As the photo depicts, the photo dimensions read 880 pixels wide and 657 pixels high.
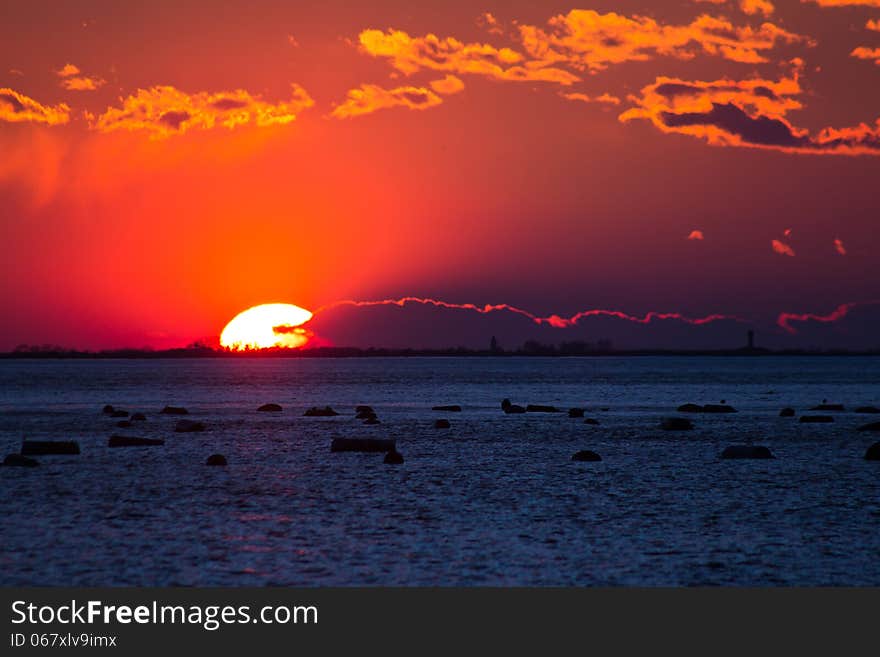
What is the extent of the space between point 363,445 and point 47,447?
11460mm

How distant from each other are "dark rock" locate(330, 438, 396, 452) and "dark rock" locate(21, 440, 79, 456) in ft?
31.6

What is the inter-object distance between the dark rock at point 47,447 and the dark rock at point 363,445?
9.63 meters

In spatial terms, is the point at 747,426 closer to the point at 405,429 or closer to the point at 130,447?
the point at 405,429

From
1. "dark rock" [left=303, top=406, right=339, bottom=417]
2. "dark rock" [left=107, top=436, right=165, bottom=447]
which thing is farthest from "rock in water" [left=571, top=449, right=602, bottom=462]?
"dark rock" [left=303, top=406, right=339, bottom=417]

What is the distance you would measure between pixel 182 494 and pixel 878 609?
62.3 feet

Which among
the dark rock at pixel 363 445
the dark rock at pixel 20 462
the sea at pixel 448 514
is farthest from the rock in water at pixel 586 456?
the dark rock at pixel 20 462

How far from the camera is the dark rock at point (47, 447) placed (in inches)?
1622

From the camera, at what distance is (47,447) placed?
42.0 m

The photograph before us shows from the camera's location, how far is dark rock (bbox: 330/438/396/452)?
43062 millimetres

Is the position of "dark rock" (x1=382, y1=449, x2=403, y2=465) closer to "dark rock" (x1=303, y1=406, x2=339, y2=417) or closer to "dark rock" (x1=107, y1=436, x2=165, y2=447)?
"dark rock" (x1=107, y1=436, x2=165, y2=447)

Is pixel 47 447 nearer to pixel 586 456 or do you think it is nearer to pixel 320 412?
pixel 586 456

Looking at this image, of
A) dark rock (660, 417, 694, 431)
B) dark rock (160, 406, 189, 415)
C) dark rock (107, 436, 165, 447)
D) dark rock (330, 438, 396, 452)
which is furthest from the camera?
dark rock (160, 406, 189, 415)

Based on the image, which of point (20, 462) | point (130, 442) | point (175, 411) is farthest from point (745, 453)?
point (175, 411)

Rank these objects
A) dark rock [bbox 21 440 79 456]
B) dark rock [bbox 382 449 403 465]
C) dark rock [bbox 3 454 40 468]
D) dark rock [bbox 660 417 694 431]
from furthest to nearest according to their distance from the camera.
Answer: dark rock [bbox 660 417 694 431], dark rock [bbox 21 440 79 456], dark rock [bbox 382 449 403 465], dark rock [bbox 3 454 40 468]
